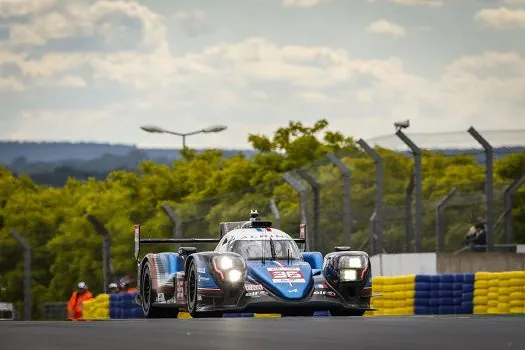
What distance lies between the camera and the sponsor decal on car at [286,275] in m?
21.0

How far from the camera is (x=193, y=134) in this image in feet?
244

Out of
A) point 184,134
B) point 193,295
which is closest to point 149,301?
point 193,295

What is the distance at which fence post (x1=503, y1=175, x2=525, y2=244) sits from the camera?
93.5ft

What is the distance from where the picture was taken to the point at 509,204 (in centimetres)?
2877

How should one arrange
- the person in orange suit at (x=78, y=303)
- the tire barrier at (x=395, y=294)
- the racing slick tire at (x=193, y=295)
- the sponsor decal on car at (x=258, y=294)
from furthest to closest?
the person in orange suit at (x=78, y=303) < the tire barrier at (x=395, y=294) < the racing slick tire at (x=193, y=295) < the sponsor decal on car at (x=258, y=294)

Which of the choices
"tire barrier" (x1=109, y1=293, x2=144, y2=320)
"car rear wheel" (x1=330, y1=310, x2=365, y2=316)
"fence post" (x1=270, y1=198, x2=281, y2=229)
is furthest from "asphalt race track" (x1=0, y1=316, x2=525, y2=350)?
"tire barrier" (x1=109, y1=293, x2=144, y2=320)

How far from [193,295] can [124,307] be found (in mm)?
11281

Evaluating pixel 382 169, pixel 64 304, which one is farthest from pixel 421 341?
pixel 64 304

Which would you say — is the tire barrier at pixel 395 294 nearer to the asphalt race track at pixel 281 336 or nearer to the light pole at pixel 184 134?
the asphalt race track at pixel 281 336

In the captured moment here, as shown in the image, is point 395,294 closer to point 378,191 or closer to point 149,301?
point 378,191

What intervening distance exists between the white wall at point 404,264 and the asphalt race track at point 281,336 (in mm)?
12408

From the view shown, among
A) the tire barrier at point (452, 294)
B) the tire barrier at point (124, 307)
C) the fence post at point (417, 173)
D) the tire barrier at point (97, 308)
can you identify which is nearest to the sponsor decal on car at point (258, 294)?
the tire barrier at point (452, 294)

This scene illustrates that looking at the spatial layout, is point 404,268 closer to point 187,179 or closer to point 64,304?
point 64,304

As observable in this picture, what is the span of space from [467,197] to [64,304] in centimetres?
2545
